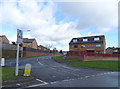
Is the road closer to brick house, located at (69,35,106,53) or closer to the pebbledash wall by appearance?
the pebbledash wall

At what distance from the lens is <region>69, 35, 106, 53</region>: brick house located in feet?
144

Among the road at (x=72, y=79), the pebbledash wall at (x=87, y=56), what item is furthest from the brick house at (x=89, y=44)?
the road at (x=72, y=79)

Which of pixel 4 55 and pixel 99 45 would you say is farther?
pixel 99 45

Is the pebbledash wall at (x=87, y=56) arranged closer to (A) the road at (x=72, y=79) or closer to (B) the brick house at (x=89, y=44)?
(B) the brick house at (x=89, y=44)

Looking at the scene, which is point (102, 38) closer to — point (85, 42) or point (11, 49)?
point (85, 42)

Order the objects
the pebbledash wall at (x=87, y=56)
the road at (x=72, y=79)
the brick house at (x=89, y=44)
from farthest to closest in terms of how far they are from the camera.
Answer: the brick house at (x=89, y=44) < the pebbledash wall at (x=87, y=56) < the road at (x=72, y=79)

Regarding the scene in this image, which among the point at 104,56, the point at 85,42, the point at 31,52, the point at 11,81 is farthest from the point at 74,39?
the point at 11,81

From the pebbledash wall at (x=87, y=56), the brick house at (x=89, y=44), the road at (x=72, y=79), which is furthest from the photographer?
the brick house at (x=89, y=44)

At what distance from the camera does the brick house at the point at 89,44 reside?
43.8 m

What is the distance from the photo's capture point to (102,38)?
147ft

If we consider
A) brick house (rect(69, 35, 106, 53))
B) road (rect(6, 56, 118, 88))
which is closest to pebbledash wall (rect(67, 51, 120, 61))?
brick house (rect(69, 35, 106, 53))

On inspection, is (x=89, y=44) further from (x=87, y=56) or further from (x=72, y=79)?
(x=72, y=79)

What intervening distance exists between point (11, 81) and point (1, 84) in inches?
23.7

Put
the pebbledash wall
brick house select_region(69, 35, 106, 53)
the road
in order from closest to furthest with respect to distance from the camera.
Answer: the road, the pebbledash wall, brick house select_region(69, 35, 106, 53)
